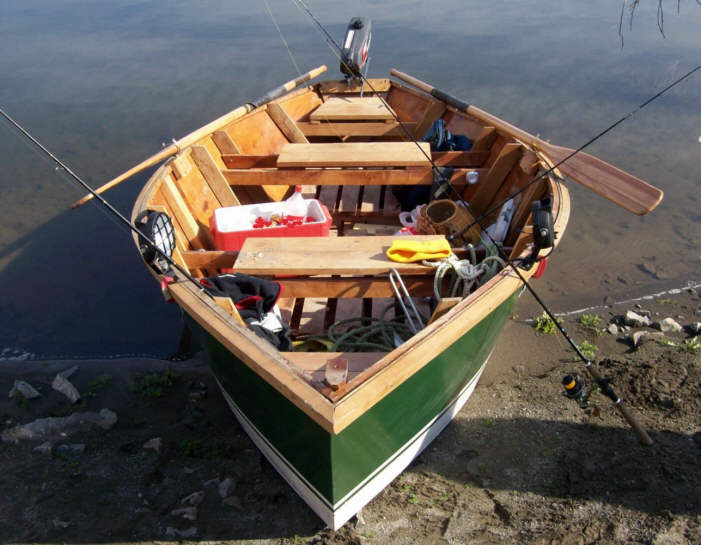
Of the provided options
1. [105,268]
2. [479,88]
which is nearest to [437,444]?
[105,268]

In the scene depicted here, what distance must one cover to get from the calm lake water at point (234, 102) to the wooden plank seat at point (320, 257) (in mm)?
2439

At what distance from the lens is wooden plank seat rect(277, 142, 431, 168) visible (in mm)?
5324

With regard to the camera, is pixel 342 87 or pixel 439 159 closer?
pixel 439 159

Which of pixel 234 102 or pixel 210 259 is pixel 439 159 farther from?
pixel 234 102

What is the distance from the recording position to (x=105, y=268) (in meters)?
7.14

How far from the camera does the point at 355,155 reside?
546cm

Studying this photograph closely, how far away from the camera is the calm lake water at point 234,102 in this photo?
655 cm

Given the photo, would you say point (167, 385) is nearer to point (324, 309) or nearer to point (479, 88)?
point (324, 309)

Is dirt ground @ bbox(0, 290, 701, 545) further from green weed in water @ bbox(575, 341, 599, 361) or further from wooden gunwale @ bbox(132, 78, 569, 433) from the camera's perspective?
wooden gunwale @ bbox(132, 78, 569, 433)

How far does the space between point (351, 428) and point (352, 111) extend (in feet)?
18.8

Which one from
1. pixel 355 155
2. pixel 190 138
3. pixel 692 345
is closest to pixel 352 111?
pixel 355 155

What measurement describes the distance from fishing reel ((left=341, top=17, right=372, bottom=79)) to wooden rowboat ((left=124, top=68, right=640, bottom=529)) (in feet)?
5.53

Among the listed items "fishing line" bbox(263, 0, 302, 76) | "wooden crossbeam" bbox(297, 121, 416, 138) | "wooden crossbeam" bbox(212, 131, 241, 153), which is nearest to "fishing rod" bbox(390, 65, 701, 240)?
"wooden crossbeam" bbox(297, 121, 416, 138)

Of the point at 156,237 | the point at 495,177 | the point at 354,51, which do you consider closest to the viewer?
the point at 156,237
